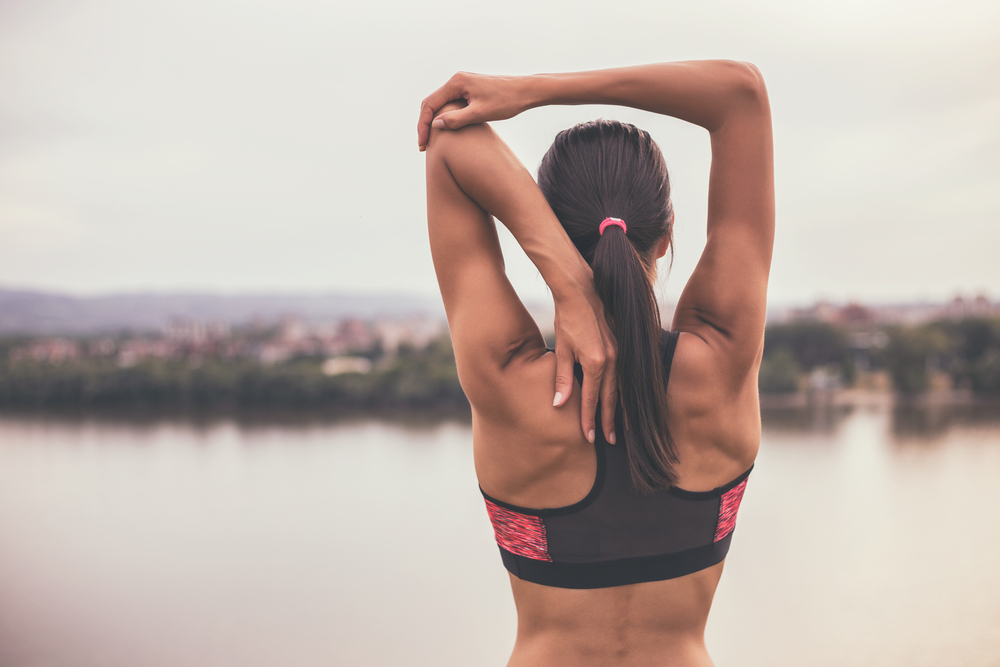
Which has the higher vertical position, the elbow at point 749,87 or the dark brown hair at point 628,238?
the elbow at point 749,87

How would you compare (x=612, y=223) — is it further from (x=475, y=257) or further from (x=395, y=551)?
(x=395, y=551)

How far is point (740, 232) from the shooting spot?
1.79 feet

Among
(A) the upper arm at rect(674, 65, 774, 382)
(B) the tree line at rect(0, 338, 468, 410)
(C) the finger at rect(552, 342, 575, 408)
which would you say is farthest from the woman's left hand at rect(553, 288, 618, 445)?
(B) the tree line at rect(0, 338, 468, 410)

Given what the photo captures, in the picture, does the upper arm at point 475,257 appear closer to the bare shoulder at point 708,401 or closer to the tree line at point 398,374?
the bare shoulder at point 708,401

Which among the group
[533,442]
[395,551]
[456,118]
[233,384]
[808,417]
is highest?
[456,118]

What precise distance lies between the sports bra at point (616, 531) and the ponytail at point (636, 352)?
23mm

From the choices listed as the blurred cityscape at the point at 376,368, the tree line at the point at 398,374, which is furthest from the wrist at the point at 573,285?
the tree line at the point at 398,374

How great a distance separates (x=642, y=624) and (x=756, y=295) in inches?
13.4

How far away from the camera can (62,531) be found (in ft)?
50.9

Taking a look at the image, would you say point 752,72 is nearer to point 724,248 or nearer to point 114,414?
point 724,248

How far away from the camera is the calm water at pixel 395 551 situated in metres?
11.2

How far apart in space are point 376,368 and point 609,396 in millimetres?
17887

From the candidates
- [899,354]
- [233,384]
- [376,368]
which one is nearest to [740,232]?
[376,368]

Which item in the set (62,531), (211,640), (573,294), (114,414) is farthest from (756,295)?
(114,414)
